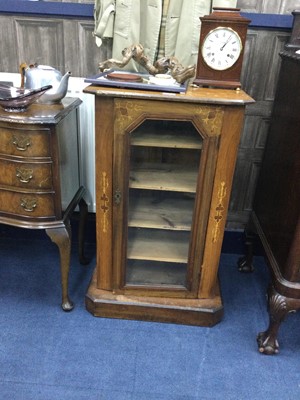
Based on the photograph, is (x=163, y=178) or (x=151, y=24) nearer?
(x=163, y=178)

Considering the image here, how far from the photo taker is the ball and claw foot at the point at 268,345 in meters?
1.33

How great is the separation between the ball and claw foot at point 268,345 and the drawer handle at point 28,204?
38.1 inches

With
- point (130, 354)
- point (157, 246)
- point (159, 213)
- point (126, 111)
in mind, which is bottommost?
point (130, 354)

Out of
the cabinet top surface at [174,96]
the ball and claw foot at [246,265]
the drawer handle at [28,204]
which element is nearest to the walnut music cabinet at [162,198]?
the cabinet top surface at [174,96]

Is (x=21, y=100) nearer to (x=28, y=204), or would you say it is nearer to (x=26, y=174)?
(x=26, y=174)

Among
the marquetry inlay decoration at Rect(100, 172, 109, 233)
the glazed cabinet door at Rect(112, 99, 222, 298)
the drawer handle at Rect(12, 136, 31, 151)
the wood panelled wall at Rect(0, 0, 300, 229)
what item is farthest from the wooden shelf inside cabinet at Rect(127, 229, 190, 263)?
the wood panelled wall at Rect(0, 0, 300, 229)

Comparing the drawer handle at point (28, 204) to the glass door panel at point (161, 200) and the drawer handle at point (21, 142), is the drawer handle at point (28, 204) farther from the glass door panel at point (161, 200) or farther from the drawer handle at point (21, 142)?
the glass door panel at point (161, 200)

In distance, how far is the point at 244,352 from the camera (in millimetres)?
1350

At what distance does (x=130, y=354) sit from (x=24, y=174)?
747 millimetres

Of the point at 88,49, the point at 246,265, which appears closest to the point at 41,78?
the point at 88,49

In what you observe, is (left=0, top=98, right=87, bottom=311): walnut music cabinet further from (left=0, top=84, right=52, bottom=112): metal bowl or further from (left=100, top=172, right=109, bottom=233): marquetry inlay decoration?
(left=100, top=172, right=109, bottom=233): marquetry inlay decoration

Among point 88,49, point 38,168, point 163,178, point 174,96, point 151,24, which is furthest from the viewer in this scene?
point 88,49

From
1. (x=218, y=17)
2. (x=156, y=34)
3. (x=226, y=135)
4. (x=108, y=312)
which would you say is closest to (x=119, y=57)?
(x=156, y=34)

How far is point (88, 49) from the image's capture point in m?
1.55
